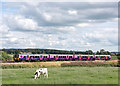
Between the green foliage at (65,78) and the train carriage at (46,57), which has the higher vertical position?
the train carriage at (46,57)

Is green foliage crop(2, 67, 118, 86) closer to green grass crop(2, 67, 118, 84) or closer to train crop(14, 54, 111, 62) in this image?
green grass crop(2, 67, 118, 84)

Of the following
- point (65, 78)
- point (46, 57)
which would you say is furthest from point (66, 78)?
point (46, 57)

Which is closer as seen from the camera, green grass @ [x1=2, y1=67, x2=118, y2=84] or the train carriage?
green grass @ [x1=2, y1=67, x2=118, y2=84]

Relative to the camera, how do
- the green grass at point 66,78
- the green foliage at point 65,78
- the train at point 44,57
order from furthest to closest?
the train at point 44,57, the green grass at point 66,78, the green foliage at point 65,78

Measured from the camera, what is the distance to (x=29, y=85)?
18.5m

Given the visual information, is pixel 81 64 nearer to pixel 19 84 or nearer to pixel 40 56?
pixel 40 56

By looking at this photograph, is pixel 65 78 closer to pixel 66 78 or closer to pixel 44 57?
pixel 66 78

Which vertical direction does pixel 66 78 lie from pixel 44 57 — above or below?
below

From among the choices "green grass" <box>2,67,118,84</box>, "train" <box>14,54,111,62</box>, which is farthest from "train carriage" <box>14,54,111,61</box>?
"green grass" <box>2,67,118,84</box>

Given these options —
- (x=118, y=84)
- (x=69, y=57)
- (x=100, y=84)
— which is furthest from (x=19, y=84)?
(x=69, y=57)

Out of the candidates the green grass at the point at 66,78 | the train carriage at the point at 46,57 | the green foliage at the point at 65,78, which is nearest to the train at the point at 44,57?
the train carriage at the point at 46,57

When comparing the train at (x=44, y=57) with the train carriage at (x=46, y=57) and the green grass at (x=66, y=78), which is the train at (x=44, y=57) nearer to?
the train carriage at (x=46, y=57)

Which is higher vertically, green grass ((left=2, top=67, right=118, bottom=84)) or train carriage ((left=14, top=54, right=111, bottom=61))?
train carriage ((left=14, top=54, right=111, bottom=61))

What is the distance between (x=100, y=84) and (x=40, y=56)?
49809 mm
